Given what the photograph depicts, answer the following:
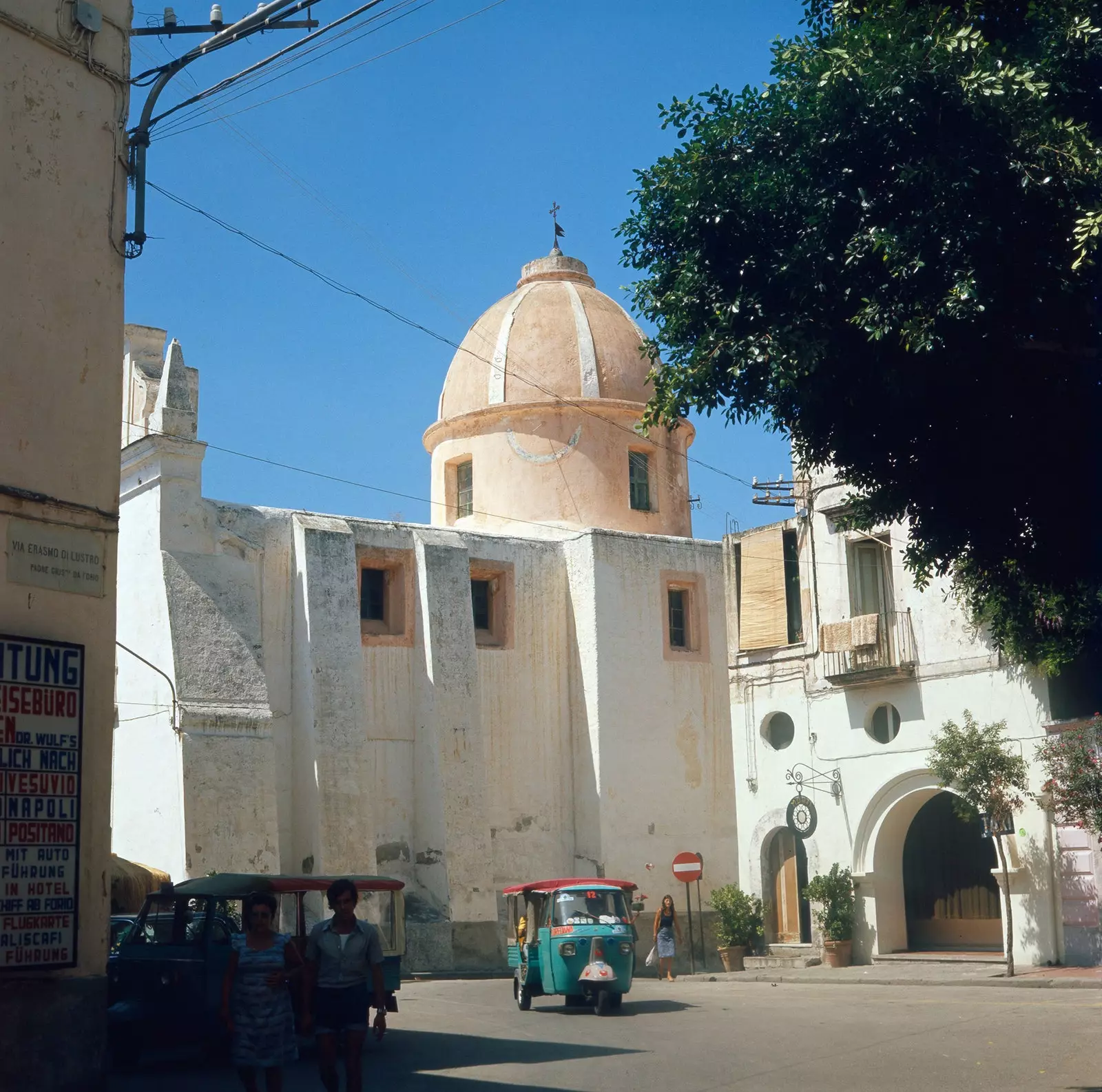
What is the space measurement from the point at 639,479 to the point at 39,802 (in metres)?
23.3

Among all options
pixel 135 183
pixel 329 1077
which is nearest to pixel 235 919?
pixel 329 1077

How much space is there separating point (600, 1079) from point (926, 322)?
19.6 ft

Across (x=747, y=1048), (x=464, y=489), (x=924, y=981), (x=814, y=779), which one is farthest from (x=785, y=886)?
(x=747, y=1048)

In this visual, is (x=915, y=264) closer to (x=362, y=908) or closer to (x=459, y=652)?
(x=362, y=908)

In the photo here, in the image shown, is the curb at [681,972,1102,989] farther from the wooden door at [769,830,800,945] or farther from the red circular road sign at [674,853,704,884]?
the red circular road sign at [674,853,704,884]

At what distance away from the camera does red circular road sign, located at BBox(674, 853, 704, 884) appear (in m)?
26.3

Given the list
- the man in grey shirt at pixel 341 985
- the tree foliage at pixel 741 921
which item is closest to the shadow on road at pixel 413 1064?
the man in grey shirt at pixel 341 985

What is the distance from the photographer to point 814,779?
23.9 metres

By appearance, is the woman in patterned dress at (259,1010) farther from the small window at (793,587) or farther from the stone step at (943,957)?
the small window at (793,587)

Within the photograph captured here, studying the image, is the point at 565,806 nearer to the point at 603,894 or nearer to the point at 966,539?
the point at 603,894

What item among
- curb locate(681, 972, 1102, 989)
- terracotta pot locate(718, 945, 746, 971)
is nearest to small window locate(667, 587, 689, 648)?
terracotta pot locate(718, 945, 746, 971)

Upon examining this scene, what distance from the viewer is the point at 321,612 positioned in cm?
2552

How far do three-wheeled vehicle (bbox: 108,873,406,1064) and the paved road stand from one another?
37 cm

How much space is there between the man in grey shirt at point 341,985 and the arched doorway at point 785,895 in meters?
17.1
